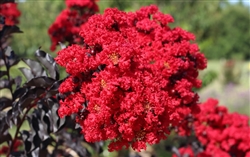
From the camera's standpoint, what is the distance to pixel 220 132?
2.48m

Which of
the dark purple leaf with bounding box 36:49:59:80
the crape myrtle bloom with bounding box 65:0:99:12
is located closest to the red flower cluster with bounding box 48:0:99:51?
the crape myrtle bloom with bounding box 65:0:99:12

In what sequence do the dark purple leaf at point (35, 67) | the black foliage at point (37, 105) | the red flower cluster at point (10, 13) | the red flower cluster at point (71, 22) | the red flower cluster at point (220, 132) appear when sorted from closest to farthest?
the black foliage at point (37, 105) → the dark purple leaf at point (35, 67) → the red flower cluster at point (220, 132) → the red flower cluster at point (71, 22) → the red flower cluster at point (10, 13)

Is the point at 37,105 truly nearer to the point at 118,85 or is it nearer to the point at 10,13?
the point at 118,85

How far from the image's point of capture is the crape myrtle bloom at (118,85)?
4.64ft

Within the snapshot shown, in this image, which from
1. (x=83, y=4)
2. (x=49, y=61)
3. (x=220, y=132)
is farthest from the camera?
(x=83, y=4)

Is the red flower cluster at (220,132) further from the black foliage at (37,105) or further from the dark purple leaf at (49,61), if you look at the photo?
the dark purple leaf at (49,61)

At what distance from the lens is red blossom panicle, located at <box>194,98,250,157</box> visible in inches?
94.0

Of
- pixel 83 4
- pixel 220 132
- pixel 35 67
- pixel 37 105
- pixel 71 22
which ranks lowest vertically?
pixel 37 105

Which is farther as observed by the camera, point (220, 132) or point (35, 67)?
point (220, 132)

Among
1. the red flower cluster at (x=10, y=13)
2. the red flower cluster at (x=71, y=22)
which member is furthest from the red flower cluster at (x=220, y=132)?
the red flower cluster at (x=10, y=13)

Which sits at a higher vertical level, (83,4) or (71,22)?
(83,4)

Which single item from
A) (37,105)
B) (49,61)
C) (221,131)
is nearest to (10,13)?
(37,105)

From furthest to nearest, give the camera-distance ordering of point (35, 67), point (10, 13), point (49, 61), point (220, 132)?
point (10, 13) → point (220, 132) → point (35, 67) → point (49, 61)

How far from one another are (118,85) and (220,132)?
4.19ft
